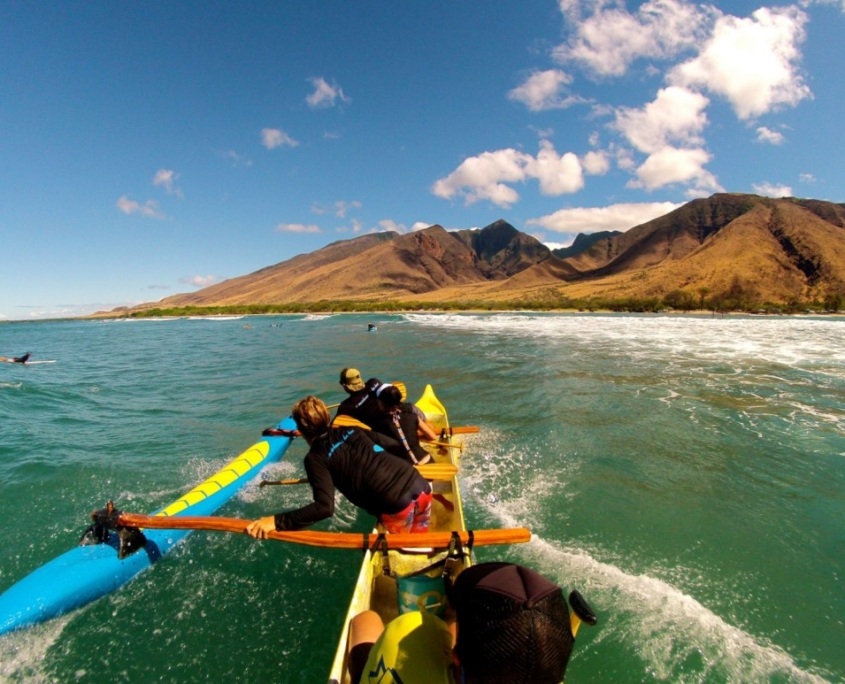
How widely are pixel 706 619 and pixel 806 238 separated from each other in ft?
502

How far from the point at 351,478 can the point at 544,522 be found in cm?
450

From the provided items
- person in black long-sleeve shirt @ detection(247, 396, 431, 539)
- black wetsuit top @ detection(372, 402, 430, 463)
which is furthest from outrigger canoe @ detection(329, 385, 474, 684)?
black wetsuit top @ detection(372, 402, 430, 463)

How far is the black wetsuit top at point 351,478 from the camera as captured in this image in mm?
4383

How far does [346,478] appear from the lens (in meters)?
4.57

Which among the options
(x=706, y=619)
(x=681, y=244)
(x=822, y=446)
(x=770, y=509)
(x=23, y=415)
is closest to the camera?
(x=706, y=619)

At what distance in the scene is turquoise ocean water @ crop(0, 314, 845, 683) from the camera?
16.0ft

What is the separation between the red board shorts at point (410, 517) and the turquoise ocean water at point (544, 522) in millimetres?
1506

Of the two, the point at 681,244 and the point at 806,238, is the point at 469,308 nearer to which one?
the point at 806,238

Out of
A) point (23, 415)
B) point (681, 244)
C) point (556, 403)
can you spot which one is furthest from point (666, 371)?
point (681, 244)

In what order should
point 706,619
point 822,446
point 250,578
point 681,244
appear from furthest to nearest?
point 681,244 < point 822,446 < point 250,578 < point 706,619

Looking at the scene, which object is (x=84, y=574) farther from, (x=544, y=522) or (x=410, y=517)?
(x=544, y=522)

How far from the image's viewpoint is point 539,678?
1.82 m

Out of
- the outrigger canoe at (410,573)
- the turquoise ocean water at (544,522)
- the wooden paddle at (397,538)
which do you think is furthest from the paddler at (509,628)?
the turquoise ocean water at (544,522)

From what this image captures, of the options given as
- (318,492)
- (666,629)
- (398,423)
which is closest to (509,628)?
(318,492)
